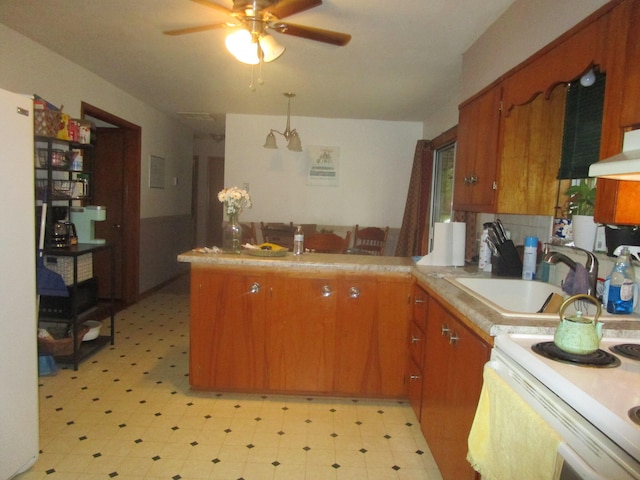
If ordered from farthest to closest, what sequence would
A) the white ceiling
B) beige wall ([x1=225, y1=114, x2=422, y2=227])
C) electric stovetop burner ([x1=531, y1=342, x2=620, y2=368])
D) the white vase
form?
beige wall ([x1=225, y1=114, x2=422, y2=227]), the white ceiling, the white vase, electric stovetop burner ([x1=531, y1=342, x2=620, y2=368])

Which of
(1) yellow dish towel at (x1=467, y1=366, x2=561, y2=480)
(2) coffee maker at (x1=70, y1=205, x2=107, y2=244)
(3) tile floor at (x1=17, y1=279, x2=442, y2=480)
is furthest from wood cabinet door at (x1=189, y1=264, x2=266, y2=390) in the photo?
(1) yellow dish towel at (x1=467, y1=366, x2=561, y2=480)

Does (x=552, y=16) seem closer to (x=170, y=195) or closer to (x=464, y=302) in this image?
(x=464, y=302)

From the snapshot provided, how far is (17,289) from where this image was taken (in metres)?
1.68

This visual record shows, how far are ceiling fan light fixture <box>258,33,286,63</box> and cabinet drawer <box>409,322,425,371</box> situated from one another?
1668 millimetres

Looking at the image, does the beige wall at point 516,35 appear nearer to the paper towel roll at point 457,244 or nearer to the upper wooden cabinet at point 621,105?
the upper wooden cabinet at point 621,105

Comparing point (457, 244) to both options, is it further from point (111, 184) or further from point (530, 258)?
point (111, 184)

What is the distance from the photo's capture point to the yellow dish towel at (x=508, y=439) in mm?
948

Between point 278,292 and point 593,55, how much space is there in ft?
6.05

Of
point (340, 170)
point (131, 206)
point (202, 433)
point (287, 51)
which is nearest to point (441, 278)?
point (202, 433)

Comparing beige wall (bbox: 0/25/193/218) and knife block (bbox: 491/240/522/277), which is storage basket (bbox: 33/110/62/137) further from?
knife block (bbox: 491/240/522/277)

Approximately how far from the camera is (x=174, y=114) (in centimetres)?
545

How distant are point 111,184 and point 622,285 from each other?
4.79 metres

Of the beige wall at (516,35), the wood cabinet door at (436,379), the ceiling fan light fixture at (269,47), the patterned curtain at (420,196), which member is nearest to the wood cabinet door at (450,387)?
the wood cabinet door at (436,379)

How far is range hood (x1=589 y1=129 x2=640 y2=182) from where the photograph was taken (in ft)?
3.31
